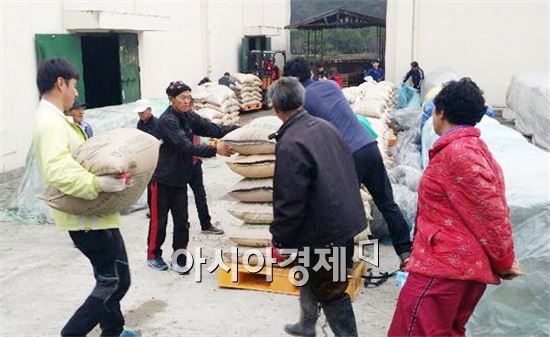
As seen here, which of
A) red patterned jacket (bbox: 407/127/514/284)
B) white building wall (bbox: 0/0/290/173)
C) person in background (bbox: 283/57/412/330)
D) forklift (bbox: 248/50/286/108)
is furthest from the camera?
forklift (bbox: 248/50/286/108)

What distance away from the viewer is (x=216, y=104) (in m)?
11.3

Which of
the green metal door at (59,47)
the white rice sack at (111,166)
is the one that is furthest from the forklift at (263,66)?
the white rice sack at (111,166)

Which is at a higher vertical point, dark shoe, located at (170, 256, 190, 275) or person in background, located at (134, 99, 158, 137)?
person in background, located at (134, 99, 158, 137)

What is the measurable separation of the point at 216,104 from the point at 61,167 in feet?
28.8

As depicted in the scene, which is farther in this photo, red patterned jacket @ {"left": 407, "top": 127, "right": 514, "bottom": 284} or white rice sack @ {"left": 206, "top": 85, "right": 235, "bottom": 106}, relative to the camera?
white rice sack @ {"left": 206, "top": 85, "right": 235, "bottom": 106}

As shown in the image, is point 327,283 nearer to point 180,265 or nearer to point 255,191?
point 255,191

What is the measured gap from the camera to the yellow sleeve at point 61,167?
2648mm

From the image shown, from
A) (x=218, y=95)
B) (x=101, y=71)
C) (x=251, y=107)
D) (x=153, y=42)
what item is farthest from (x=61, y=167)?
(x=251, y=107)

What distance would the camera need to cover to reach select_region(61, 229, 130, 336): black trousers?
9.53ft

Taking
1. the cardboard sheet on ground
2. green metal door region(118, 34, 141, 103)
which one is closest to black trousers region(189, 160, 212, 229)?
the cardboard sheet on ground

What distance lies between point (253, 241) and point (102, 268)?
1379 millimetres

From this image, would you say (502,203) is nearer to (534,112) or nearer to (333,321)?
(333,321)

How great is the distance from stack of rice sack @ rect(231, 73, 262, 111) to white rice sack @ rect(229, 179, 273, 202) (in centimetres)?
1086

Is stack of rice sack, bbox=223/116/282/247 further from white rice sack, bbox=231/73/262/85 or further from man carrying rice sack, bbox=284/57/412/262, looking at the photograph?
white rice sack, bbox=231/73/262/85
